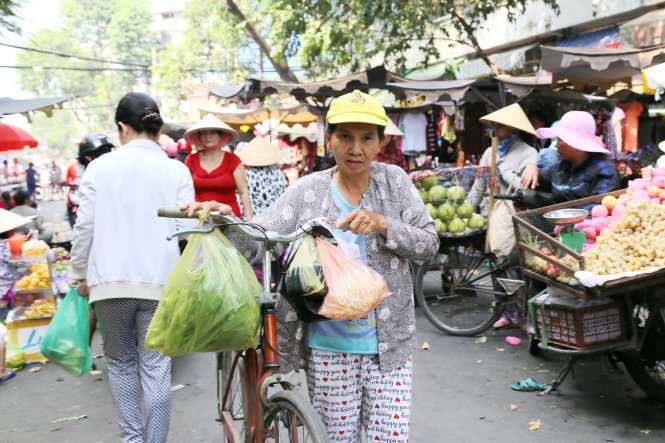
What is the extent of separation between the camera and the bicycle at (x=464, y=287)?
→ 622 cm

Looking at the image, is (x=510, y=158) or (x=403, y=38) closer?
(x=510, y=158)

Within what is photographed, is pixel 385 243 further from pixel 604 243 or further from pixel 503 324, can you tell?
pixel 503 324

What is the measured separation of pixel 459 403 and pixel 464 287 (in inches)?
81.5

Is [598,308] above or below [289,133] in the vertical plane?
below

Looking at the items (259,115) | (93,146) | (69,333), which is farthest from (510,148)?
(259,115)

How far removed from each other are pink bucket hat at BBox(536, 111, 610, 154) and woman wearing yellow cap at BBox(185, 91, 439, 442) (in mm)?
2820

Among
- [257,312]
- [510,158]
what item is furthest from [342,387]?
[510,158]

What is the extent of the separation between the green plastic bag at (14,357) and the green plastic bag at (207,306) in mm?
4421

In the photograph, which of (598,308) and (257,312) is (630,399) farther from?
(257,312)

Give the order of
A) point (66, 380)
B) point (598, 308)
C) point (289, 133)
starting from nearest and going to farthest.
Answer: point (598, 308) → point (66, 380) → point (289, 133)

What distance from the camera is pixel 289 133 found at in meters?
18.7

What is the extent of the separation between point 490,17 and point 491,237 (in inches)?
506

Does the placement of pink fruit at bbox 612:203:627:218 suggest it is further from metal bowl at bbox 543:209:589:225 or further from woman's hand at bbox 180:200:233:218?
woman's hand at bbox 180:200:233:218

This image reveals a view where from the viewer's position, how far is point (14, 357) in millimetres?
6008
